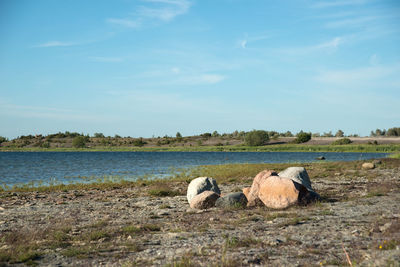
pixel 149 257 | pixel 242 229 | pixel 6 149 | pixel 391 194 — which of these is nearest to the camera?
pixel 149 257

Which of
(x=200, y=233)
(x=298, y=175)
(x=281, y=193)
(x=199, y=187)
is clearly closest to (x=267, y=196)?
(x=281, y=193)

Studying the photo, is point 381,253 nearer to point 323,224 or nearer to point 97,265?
point 323,224

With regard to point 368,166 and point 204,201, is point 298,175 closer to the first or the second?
point 204,201

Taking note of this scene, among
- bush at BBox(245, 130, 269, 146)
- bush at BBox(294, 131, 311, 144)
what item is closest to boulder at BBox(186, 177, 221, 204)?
bush at BBox(294, 131, 311, 144)

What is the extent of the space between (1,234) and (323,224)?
9794mm

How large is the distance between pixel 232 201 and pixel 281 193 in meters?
2.02

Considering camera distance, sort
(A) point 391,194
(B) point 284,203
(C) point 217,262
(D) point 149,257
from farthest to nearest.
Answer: (A) point 391,194 < (B) point 284,203 < (D) point 149,257 < (C) point 217,262

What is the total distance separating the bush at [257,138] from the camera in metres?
115

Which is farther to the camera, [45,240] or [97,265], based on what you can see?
[45,240]

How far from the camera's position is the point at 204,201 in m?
14.8

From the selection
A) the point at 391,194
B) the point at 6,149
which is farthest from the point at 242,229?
the point at 6,149

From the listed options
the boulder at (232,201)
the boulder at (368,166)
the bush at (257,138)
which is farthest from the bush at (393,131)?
the boulder at (232,201)

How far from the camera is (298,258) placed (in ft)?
24.7

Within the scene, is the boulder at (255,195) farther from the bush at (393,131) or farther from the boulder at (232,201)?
the bush at (393,131)
